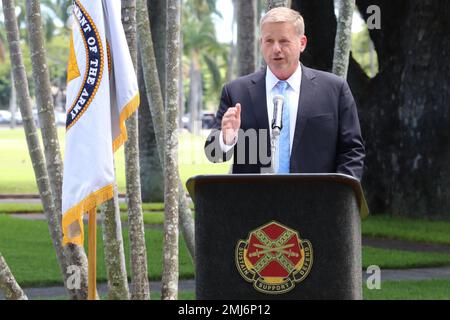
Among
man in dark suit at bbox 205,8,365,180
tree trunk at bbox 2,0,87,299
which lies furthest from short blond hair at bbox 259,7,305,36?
tree trunk at bbox 2,0,87,299

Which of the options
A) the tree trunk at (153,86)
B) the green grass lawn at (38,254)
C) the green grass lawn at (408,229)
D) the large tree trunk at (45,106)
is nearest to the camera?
the large tree trunk at (45,106)

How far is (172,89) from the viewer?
8062 millimetres

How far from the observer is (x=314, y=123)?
183 inches

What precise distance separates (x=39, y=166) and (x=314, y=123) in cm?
432

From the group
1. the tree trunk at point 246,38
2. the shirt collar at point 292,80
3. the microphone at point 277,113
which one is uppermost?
the shirt collar at point 292,80

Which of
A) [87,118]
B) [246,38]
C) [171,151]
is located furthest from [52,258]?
[246,38]

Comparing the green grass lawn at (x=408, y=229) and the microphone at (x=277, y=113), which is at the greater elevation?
the microphone at (x=277, y=113)

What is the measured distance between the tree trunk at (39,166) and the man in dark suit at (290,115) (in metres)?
3.68

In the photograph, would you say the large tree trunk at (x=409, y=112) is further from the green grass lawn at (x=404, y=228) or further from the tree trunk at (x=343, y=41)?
the tree trunk at (x=343, y=41)

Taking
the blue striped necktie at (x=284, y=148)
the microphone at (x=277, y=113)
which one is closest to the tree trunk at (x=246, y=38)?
the blue striped necktie at (x=284, y=148)

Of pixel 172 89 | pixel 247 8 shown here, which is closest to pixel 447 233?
pixel 247 8

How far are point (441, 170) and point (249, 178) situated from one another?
42.7 ft

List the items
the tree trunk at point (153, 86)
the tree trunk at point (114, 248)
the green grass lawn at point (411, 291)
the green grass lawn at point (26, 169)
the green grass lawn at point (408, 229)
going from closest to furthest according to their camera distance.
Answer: the tree trunk at point (114, 248) → the tree trunk at point (153, 86) → the green grass lawn at point (411, 291) → the green grass lawn at point (408, 229) → the green grass lawn at point (26, 169)

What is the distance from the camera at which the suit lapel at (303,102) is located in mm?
4590
